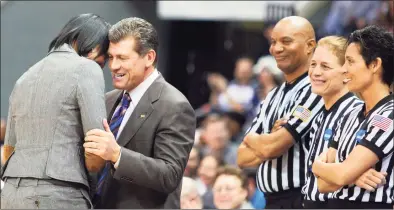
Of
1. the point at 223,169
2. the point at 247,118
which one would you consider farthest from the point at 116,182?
the point at 247,118

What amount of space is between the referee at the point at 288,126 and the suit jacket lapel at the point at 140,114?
2.55 feet

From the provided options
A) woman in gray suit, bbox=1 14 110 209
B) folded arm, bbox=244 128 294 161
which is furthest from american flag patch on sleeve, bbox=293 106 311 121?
woman in gray suit, bbox=1 14 110 209

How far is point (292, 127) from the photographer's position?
4.64 meters

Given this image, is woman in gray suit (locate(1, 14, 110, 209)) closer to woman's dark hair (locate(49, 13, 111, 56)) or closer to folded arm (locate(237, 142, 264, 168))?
woman's dark hair (locate(49, 13, 111, 56))

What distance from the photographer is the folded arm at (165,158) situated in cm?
402

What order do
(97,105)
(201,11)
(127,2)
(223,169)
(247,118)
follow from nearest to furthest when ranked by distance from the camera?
(97,105), (127,2), (223,169), (201,11), (247,118)

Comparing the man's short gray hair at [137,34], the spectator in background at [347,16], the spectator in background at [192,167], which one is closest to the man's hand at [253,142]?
the man's short gray hair at [137,34]

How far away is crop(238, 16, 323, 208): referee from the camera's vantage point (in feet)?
15.3

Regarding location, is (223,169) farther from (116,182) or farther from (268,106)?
(116,182)

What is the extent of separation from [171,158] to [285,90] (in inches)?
40.4

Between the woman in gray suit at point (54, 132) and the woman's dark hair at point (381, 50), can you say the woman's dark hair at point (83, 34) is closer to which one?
the woman in gray suit at point (54, 132)

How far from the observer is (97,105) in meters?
3.90

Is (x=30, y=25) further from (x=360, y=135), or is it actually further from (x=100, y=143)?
(x=360, y=135)

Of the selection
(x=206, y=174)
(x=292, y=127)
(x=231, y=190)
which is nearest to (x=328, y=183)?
(x=292, y=127)
